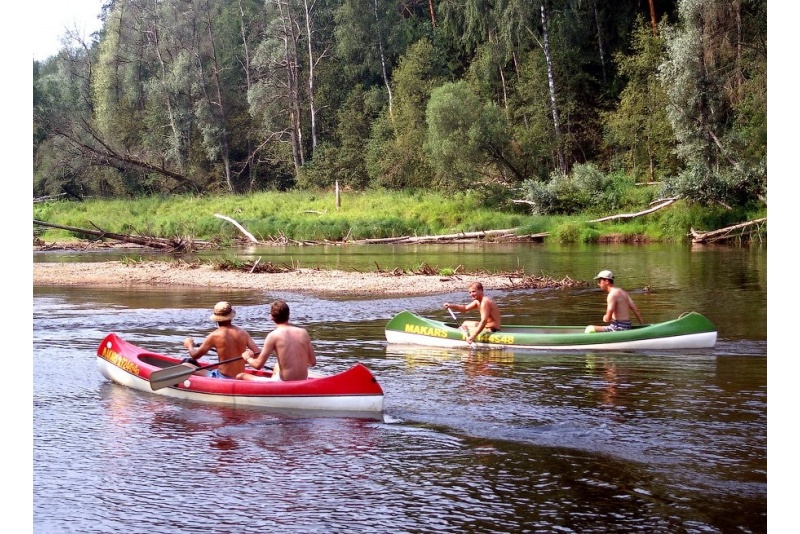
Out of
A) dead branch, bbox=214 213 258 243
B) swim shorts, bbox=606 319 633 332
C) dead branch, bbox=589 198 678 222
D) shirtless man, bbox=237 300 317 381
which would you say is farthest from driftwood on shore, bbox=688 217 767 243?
shirtless man, bbox=237 300 317 381

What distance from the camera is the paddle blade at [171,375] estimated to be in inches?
441

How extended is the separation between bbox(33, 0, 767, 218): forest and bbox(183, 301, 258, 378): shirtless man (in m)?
25.0

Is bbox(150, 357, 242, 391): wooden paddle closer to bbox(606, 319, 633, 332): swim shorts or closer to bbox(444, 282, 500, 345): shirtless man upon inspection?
bbox(444, 282, 500, 345): shirtless man

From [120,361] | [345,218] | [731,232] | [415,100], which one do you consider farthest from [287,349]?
[415,100]

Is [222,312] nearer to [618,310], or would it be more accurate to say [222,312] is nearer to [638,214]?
[618,310]

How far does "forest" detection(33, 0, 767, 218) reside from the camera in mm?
33156

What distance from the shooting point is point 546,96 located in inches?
1753

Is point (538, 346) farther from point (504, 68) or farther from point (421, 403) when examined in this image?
point (504, 68)

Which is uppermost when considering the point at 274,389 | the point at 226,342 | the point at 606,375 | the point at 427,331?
the point at 226,342

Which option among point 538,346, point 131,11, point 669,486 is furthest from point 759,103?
point 131,11

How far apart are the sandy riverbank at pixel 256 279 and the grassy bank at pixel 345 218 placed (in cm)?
586

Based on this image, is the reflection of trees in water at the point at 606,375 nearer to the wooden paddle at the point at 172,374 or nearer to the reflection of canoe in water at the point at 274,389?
the reflection of canoe in water at the point at 274,389

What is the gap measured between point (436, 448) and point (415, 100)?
40153mm

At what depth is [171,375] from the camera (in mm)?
11250
